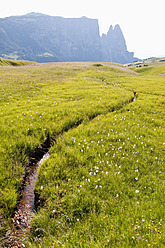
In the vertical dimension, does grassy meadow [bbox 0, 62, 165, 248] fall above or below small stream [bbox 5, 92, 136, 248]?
above

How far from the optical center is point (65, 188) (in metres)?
5.06

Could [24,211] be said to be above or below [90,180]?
below

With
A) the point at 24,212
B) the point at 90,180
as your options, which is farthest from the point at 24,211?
the point at 90,180

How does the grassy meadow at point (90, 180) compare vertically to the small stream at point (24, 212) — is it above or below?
above

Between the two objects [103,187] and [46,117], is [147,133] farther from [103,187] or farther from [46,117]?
[46,117]

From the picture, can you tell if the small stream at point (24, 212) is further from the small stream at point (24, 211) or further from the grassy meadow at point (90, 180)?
the grassy meadow at point (90, 180)

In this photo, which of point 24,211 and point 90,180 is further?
point 90,180

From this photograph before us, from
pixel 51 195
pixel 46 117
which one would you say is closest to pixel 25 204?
pixel 51 195

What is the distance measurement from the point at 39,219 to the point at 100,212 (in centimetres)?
181

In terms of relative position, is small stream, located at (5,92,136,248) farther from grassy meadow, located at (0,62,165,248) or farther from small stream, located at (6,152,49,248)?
grassy meadow, located at (0,62,165,248)

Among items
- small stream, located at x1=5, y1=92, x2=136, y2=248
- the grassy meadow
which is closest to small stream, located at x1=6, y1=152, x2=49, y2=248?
small stream, located at x1=5, y1=92, x2=136, y2=248

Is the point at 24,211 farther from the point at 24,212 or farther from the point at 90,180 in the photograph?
the point at 90,180

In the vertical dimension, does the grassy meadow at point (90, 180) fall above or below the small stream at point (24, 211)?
above

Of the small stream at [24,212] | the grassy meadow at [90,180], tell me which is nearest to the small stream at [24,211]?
the small stream at [24,212]
